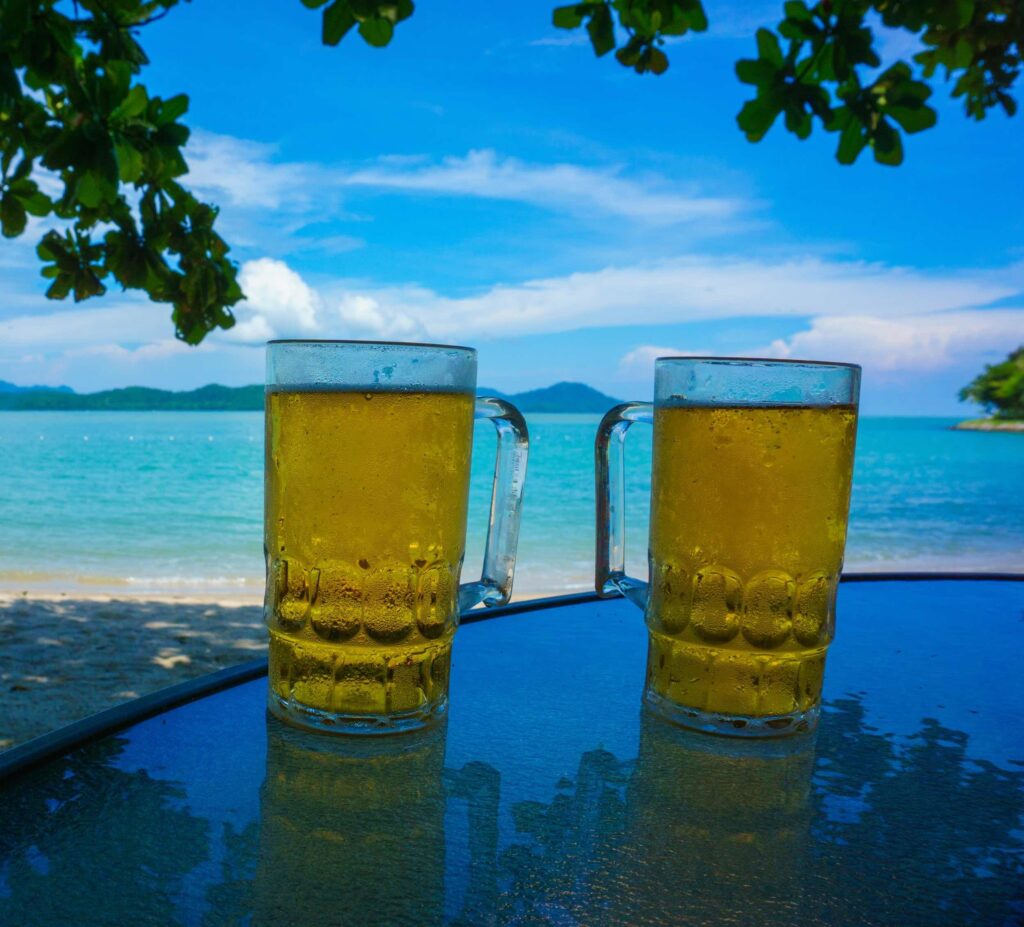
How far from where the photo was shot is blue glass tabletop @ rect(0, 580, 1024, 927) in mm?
622

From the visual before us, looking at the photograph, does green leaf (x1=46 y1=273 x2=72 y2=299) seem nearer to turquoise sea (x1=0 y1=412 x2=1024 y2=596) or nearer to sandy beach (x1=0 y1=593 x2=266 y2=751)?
sandy beach (x1=0 y1=593 x2=266 y2=751)

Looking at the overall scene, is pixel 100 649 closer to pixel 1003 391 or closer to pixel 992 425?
pixel 1003 391

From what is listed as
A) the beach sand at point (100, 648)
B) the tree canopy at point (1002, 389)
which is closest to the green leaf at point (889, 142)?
the beach sand at point (100, 648)

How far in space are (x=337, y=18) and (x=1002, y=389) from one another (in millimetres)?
79826

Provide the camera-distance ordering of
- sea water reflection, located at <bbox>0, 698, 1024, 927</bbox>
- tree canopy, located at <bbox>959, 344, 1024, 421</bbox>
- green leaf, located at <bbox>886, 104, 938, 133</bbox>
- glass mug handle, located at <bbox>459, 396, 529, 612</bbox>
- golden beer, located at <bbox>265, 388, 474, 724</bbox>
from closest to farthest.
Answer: sea water reflection, located at <bbox>0, 698, 1024, 927</bbox> → golden beer, located at <bbox>265, 388, 474, 724</bbox> → glass mug handle, located at <bbox>459, 396, 529, 612</bbox> → green leaf, located at <bbox>886, 104, 938, 133</bbox> → tree canopy, located at <bbox>959, 344, 1024, 421</bbox>

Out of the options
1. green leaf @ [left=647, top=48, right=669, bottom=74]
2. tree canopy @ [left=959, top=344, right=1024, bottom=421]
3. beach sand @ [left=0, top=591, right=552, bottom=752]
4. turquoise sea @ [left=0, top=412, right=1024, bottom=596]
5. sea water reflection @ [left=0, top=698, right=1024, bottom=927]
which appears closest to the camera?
sea water reflection @ [left=0, top=698, right=1024, bottom=927]

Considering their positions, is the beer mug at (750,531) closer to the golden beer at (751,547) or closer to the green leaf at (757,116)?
the golden beer at (751,547)

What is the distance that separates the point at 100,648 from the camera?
23.0 feet

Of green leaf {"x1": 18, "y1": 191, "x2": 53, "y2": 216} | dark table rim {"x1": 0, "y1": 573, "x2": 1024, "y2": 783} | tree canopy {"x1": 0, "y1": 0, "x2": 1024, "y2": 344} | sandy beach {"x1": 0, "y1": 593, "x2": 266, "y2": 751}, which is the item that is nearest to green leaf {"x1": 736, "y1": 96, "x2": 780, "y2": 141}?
tree canopy {"x1": 0, "y1": 0, "x2": 1024, "y2": 344}

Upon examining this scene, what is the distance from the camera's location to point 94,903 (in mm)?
612

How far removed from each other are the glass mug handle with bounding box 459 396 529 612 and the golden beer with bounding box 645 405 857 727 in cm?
16

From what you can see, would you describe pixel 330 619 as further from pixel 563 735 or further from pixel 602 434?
pixel 602 434

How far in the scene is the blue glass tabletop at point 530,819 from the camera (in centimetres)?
62

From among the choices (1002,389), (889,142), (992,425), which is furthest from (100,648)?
(992,425)
